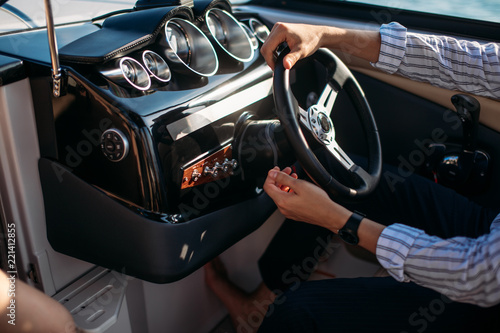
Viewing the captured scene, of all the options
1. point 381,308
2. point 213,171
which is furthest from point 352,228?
point 213,171

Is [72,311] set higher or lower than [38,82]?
lower

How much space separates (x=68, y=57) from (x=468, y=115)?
104 cm

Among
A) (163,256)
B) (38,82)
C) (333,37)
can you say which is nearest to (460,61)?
(333,37)

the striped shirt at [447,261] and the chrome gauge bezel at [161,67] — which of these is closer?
the striped shirt at [447,261]

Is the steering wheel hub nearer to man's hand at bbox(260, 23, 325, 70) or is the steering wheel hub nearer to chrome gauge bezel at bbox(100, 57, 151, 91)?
man's hand at bbox(260, 23, 325, 70)

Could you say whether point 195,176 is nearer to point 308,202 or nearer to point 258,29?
point 308,202

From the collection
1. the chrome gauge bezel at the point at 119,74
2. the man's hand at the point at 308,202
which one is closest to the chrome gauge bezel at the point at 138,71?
the chrome gauge bezel at the point at 119,74

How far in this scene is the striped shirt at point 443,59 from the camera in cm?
131

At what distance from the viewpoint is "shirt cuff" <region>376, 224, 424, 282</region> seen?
3.07 feet

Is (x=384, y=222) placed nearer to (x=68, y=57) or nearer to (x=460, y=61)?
Answer: (x=460, y=61)

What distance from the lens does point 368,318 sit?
39.8 inches

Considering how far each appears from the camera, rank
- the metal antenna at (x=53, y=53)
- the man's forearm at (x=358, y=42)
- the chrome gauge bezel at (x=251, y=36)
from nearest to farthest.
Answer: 1. the metal antenna at (x=53, y=53)
2. the man's forearm at (x=358, y=42)
3. the chrome gauge bezel at (x=251, y=36)

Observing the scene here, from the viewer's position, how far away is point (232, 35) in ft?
4.63

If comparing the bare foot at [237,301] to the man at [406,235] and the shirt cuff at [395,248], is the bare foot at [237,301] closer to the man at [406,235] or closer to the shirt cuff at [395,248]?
the man at [406,235]
